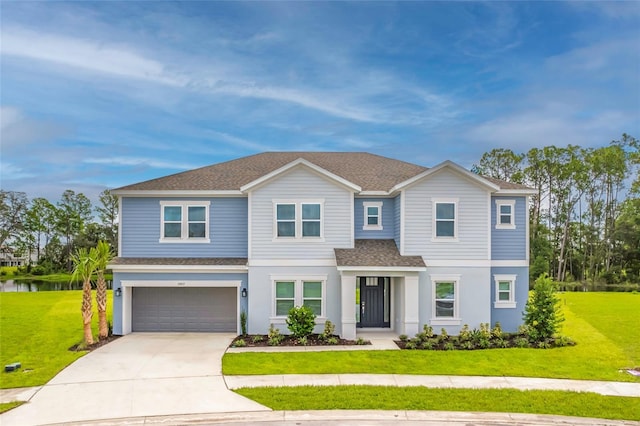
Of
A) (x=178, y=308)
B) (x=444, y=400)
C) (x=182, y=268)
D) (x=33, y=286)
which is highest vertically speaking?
(x=182, y=268)

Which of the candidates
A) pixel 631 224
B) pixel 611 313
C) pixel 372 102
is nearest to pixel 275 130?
pixel 372 102

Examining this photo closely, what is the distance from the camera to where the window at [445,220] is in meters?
16.6

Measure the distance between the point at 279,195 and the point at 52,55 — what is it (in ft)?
32.2

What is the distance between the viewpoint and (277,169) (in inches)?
645

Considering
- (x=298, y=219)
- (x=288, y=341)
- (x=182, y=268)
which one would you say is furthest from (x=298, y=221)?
(x=182, y=268)

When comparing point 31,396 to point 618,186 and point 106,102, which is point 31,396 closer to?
point 106,102

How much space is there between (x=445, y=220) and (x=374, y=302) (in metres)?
4.19

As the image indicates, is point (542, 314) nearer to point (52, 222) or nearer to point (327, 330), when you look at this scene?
point (327, 330)

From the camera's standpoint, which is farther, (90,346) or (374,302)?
(374,302)

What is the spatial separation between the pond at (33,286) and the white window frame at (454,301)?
3360 cm

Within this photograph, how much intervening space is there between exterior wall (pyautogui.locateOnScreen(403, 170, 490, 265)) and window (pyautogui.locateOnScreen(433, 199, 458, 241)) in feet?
0.43

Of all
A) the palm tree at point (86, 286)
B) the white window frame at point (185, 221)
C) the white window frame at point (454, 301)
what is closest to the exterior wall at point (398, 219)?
the white window frame at point (454, 301)

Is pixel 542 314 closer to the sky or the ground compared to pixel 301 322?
closer to the sky

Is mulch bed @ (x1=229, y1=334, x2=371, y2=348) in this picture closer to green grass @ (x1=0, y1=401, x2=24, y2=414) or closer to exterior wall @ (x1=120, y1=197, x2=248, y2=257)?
exterior wall @ (x1=120, y1=197, x2=248, y2=257)
